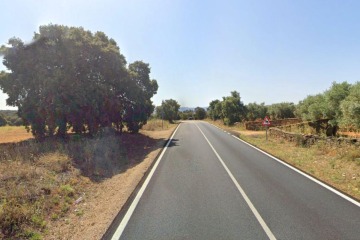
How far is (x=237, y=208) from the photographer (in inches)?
312

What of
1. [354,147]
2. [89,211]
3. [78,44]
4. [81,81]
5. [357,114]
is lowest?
[89,211]

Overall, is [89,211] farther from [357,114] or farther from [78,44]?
[357,114]

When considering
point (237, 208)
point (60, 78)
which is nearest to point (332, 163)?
point (237, 208)

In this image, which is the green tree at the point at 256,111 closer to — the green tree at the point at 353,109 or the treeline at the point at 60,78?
the green tree at the point at 353,109

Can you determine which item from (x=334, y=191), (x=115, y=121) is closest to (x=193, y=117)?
(x=115, y=121)

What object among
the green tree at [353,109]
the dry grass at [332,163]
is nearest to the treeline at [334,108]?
the green tree at [353,109]

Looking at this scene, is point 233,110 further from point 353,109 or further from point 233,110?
point 353,109

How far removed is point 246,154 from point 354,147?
560 centimetres

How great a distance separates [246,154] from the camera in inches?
713

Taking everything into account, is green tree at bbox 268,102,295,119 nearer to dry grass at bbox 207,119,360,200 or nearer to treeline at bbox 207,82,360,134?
treeline at bbox 207,82,360,134

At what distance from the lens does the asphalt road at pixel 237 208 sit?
Result: 250 inches

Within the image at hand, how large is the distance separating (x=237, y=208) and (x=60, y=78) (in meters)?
15.2

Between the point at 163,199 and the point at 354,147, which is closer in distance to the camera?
the point at 163,199

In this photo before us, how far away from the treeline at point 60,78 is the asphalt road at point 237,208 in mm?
9955
